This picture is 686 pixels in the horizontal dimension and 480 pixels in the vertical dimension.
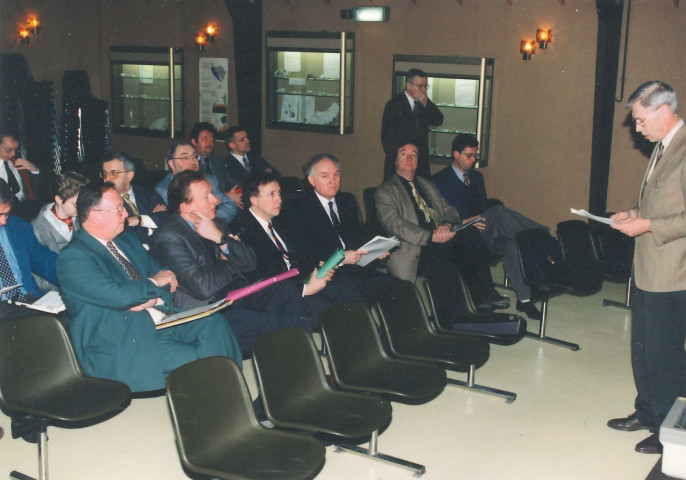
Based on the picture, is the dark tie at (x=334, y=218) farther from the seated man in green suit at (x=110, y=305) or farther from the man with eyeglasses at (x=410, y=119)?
the man with eyeglasses at (x=410, y=119)

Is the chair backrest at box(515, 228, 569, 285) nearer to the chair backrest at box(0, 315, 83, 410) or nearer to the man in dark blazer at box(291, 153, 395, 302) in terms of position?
the man in dark blazer at box(291, 153, 395, 302)

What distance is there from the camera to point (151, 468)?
12.9 feet

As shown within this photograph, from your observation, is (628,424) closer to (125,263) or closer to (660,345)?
(660,345)

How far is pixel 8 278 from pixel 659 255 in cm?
366

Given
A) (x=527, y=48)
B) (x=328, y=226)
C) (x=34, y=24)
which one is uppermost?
(x=34, y=24)

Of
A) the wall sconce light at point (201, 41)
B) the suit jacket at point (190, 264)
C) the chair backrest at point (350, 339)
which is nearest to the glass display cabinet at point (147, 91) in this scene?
the wall sconce light at point (201, 41)

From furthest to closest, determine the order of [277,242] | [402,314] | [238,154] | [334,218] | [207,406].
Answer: [238,154] < [334,218] < [277,242] < [402,314] < [207,406]

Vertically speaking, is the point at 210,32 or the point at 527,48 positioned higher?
the point at 210,32

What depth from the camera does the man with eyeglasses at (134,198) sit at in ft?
17.6

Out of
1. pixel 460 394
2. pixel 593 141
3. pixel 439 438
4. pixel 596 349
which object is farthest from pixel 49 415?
pixel 593 141

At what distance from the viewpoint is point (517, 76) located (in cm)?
849

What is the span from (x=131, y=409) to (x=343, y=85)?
5.53 m

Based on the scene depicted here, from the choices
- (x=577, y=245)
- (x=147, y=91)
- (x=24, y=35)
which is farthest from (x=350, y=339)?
(x=24, y=35)

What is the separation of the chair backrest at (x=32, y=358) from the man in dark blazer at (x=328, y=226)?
1.66 meters
